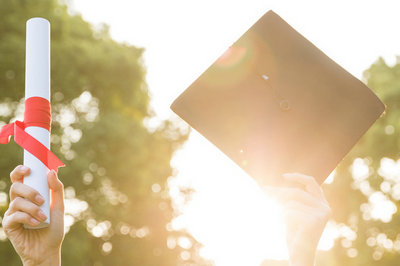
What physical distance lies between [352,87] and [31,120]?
1407mm

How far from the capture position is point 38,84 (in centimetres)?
194

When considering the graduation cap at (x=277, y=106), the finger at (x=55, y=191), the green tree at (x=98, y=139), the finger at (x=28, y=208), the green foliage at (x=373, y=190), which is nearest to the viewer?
the finger at (x=28, y=208)

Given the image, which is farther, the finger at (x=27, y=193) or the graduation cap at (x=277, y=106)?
the graduation cap at (x=277, y=106)

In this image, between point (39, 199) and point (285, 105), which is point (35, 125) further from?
point (285, 105)

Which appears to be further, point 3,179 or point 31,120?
point 3,179

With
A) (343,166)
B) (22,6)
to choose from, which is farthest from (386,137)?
(22,6)

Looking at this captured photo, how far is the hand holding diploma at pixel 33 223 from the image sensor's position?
1800mm

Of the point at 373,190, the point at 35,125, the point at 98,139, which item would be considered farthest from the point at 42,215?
the point at 373,190

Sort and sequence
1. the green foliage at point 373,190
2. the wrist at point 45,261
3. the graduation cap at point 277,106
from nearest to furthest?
Answer: the wrist at point 45,261, the graduation cap at point 277,106, the green foliage at point 373,190

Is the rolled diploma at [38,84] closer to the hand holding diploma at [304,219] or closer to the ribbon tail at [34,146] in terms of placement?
the ribbon tail at [34,146]

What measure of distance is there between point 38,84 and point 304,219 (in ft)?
3.52

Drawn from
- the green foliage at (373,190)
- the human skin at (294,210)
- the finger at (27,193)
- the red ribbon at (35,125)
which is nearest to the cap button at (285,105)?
the human skin at (294,210)

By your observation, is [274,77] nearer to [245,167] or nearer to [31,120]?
[245,167]

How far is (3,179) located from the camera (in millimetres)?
10562
